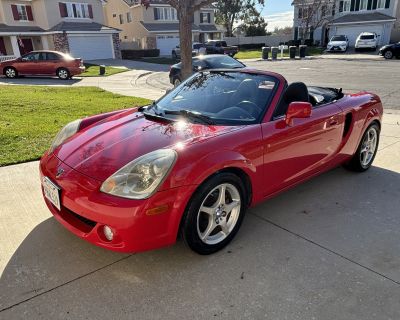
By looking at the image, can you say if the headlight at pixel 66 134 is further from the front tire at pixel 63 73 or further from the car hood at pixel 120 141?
the front tire at pixel 63 73

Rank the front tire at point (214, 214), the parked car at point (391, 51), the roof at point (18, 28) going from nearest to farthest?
the front tire at point (214, 214) → the parked car at point (391, 51) → the roof at point (18, 28)

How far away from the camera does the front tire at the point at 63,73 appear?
58.2 feet

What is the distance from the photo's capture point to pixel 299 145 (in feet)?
11.0

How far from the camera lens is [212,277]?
2.53 metres

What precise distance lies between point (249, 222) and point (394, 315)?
4.57 feet

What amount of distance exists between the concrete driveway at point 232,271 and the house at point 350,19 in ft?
148

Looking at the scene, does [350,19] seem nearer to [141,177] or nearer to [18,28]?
[18,28]

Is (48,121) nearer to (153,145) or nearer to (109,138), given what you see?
(109,138)

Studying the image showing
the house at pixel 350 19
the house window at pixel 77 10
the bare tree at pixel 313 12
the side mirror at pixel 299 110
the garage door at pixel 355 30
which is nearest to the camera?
the side mirror at pixel 299 110

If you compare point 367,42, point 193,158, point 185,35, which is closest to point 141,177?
point 193,158

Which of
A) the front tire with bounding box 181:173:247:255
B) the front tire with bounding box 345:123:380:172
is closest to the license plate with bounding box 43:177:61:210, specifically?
the front tire with bounding box 181:173:247:255

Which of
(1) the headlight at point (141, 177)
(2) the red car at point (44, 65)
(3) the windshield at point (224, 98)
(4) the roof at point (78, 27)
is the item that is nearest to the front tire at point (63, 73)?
(2) the red car at point (44, 65)

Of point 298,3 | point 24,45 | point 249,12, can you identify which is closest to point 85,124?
point 24,45

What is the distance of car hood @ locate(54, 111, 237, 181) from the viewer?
2.62 metres
